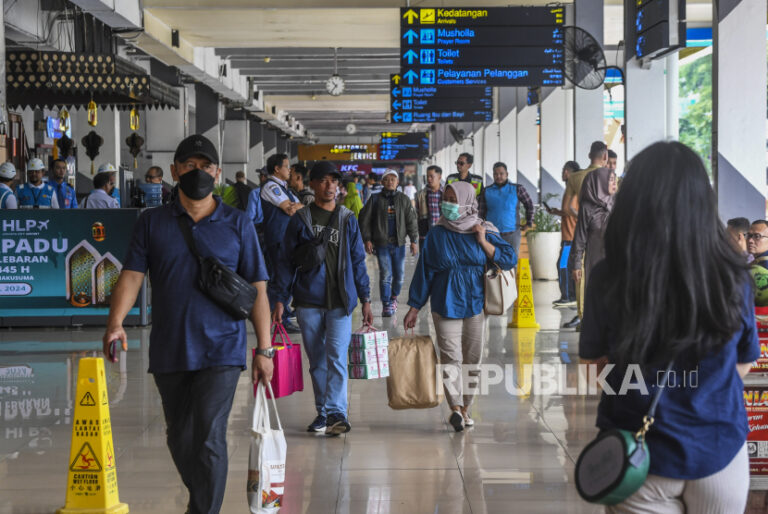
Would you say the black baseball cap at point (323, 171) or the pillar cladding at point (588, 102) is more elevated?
the pillar cladding at point (588, 102)

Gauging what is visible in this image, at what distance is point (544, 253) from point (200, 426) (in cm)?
1370

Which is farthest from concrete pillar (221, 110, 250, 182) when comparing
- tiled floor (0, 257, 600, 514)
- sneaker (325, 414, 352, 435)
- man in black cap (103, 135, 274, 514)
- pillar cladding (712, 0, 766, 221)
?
man in black cap (103, 135, 274, 514)

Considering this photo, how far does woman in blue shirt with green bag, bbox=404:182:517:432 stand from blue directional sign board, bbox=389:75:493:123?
9.45m

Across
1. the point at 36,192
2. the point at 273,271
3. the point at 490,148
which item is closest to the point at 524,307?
the point at 273,271

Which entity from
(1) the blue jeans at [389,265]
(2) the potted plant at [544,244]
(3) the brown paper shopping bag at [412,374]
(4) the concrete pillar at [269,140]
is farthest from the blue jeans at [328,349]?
(4) the concrete pillar at [269,140]

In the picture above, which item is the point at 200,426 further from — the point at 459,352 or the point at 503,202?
the point at 503,202

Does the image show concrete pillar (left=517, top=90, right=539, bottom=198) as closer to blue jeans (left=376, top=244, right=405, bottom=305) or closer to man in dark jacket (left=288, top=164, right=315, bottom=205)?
blue jeans (left=376, top=244, right=405, bottom=305)

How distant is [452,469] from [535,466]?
469 millimetres

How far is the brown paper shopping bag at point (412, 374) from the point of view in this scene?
20.5 feet

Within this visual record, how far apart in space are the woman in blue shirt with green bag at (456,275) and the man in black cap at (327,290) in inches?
16.2

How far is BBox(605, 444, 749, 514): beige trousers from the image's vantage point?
104 inches

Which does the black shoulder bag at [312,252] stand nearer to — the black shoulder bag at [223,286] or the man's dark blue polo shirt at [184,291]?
the man's dark blue polo shirt at [184,291]

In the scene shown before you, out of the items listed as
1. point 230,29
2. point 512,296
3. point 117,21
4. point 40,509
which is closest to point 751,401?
point 512,296

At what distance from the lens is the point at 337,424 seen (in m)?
6.47
